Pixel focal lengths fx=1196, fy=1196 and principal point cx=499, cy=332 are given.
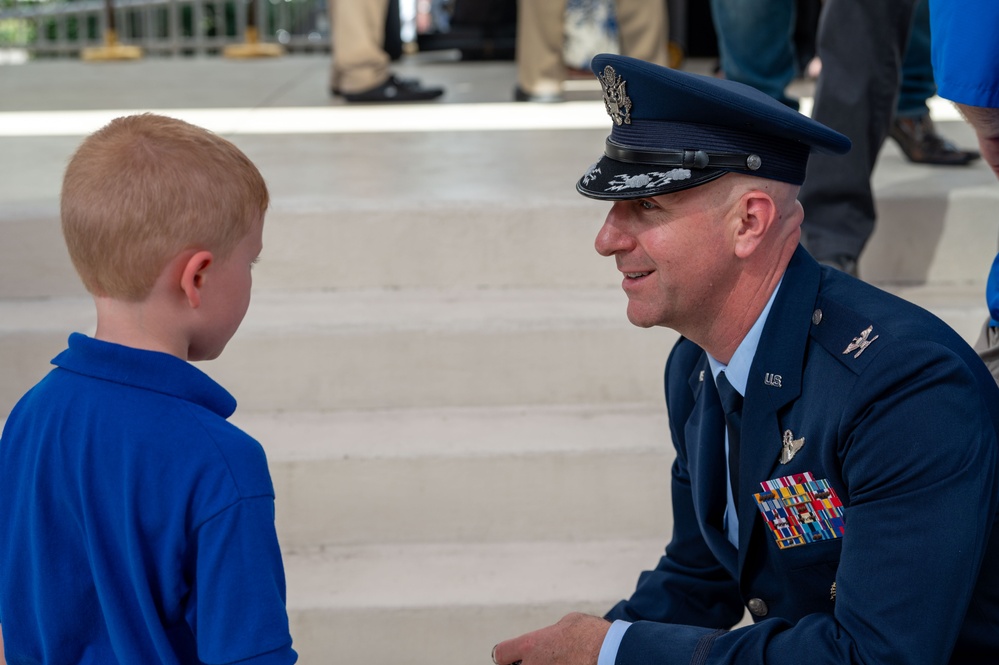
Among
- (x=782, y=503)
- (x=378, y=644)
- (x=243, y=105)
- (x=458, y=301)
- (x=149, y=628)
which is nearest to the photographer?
(x=149, y=628)

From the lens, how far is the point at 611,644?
4.73ft

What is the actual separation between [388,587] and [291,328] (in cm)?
Answer: 66

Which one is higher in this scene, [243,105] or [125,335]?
[125,335]

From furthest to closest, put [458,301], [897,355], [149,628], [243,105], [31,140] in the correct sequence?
[243,105] → [31,140] → [458,301] → [897,355] → [149,628]

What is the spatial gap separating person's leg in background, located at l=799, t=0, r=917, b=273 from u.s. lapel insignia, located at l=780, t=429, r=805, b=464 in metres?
1.40

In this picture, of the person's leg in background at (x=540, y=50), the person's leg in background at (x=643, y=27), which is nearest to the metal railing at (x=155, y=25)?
the person's leg in background at (x=540, y=50)

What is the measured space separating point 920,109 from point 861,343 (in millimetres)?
2384

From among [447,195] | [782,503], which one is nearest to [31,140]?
[447,195]

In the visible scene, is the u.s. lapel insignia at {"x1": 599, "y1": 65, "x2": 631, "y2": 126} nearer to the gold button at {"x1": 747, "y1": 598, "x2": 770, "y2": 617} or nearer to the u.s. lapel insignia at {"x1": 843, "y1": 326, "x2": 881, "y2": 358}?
the u.s. lapel insignia at {"x1": 843, "y1": 326, "x2": 881, "y2": 358}

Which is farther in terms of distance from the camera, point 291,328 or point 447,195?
point 447,195

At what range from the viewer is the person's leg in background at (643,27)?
491cm

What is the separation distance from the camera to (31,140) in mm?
4129

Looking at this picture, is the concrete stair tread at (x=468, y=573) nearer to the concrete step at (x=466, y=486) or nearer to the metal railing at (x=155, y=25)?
the concrete step at (x=466, y=486)

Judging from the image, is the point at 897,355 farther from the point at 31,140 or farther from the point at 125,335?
the point at 31,140
